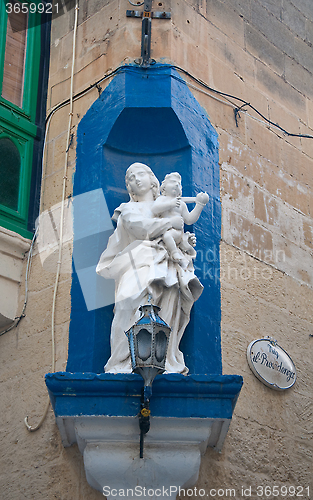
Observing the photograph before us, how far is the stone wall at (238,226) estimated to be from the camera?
17.2 feet

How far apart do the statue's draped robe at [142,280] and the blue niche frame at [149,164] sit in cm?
28

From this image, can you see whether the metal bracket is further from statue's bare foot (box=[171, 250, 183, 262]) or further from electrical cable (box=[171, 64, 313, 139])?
statue's bare foot (box=[171, 250, 183, 262])

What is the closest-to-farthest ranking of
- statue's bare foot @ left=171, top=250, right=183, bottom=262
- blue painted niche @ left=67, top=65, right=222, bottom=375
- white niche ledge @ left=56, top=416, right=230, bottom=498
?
white niche ledge @ left=56, top=416, right=230, bottom=498 → statue's bare foot @ left=171, top=250, right=183, bottom=262 → blue painted niche @ left=67, top=65, right=222, bottom=375

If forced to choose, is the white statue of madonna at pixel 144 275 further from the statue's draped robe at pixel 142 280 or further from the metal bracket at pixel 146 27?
the metal bracket at pixel 146 27

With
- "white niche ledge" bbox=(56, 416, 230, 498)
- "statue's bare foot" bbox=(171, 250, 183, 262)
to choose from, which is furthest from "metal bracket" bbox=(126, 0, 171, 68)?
"white niche ledge" bbox=(56, 416, 230, 498)

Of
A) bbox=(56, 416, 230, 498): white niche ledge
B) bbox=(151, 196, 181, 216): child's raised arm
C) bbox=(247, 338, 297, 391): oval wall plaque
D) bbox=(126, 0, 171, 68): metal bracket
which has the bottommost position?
bbox=(56, 416, 230, 498): white niche ledge

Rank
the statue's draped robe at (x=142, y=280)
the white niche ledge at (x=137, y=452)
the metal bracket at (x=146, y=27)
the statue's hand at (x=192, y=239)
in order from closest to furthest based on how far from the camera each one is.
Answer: the white niche ledge at (x=137, y=452) → the statue's draped robe at (x=142, y=280) → the statue's hand at (x=192, y=239) → the metal bracket at (x=146, y=27)

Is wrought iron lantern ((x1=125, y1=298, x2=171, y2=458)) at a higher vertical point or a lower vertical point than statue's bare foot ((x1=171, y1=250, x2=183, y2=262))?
lower

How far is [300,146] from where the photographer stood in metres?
7.18

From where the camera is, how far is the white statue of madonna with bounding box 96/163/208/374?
502cm

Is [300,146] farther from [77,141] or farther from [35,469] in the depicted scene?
[35,469]

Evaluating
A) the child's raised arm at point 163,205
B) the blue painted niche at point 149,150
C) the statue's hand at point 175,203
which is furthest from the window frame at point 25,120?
the statue's hand at point 175,203

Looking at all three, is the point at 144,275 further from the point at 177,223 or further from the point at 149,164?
the point at 149,164

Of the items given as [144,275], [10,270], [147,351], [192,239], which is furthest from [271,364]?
[10,270]
